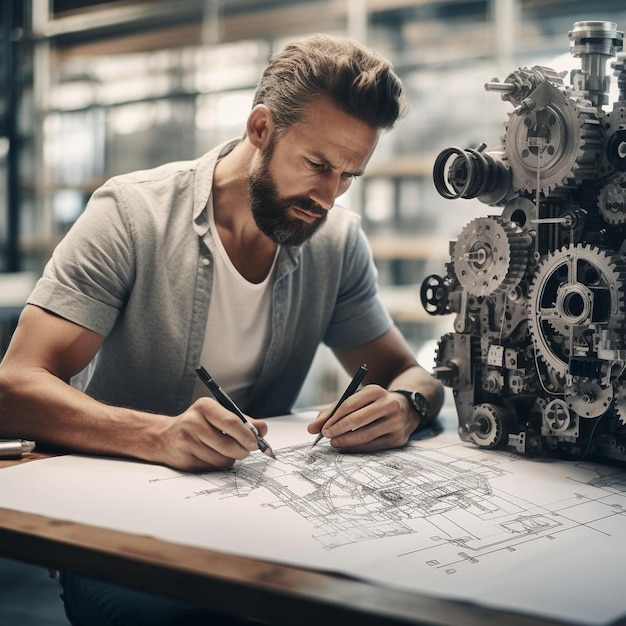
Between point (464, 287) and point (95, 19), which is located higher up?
point (95, 19)

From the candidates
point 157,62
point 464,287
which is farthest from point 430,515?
point 157,62

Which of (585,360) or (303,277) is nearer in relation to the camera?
(585,360)

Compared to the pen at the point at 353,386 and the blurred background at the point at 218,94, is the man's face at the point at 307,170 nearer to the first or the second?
the pen at the point at 353,386

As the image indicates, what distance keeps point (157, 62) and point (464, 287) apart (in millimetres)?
4376

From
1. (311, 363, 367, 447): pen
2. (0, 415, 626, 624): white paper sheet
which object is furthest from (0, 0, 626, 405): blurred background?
(0, 415, 626, 624): white paper sheet

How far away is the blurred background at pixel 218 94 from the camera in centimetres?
423

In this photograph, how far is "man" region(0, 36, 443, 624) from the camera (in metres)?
1.56

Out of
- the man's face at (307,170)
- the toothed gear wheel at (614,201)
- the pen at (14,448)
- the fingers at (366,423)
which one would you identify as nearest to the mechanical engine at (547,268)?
the toothed gear wheel at (614,201)

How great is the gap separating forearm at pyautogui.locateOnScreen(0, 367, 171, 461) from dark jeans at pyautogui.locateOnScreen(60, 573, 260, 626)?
214 mm

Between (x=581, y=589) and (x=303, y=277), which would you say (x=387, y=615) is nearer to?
(x=581, y=589)

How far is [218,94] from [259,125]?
339 cm

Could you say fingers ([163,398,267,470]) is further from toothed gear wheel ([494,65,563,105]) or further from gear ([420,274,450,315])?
toothed gear wheel ([494,65,563,105])

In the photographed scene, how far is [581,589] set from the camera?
3.14 ft

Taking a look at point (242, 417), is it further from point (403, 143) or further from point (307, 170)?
point (403, 143)
